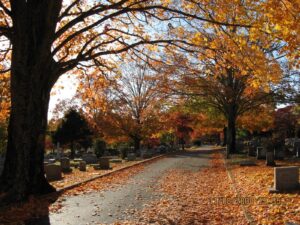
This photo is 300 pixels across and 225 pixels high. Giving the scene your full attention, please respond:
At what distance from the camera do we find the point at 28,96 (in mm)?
10391

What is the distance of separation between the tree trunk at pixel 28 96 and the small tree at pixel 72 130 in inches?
1530

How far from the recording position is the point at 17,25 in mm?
10430

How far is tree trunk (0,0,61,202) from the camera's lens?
33.3 ft

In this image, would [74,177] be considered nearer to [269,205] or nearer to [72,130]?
[269,205]

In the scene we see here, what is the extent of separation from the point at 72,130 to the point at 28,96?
40.3 meters

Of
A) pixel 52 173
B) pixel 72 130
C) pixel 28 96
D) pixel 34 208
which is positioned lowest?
pixel 34 208

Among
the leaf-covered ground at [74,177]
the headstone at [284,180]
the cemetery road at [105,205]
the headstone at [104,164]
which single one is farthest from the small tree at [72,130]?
the headstone at [284,180]

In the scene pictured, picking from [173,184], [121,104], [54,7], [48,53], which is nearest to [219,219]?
[173,184]

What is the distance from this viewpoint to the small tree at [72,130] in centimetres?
5000

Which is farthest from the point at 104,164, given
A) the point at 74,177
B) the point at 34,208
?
the point at 34,208

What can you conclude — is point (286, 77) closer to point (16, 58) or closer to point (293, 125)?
point (16, 58)

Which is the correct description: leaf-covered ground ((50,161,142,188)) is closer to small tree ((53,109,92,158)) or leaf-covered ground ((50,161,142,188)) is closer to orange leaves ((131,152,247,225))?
orange leaves ((131,152,247,225))

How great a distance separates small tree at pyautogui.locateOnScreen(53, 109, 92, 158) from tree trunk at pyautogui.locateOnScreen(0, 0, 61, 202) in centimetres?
3886

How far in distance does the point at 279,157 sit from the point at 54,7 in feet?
54.5
